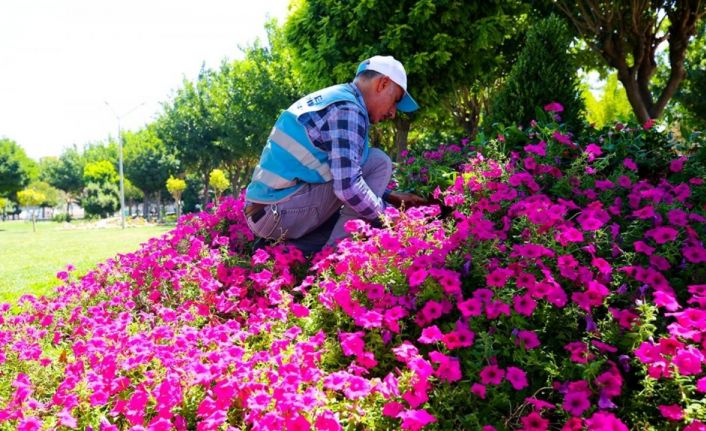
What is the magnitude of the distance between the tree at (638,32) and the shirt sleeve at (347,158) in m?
7.91

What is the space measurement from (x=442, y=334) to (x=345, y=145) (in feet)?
4.79

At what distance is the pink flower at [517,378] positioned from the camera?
1699mm

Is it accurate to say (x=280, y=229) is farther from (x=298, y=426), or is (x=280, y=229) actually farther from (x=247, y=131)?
(x=247, y=131)

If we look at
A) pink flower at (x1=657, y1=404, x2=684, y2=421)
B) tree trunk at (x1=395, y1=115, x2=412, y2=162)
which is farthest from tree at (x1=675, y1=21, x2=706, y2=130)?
pink flower at (x1=657, y1=404, x2=684, y2=421)

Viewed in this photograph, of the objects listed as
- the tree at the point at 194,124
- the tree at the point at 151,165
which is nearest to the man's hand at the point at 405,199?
the tree at the point at 194,124

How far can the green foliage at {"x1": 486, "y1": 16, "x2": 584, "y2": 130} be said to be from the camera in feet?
15.5

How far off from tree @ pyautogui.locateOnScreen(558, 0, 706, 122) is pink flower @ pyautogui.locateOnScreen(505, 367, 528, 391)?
29.9 feet

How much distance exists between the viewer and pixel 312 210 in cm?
347

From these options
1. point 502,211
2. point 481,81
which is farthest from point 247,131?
point 502,211

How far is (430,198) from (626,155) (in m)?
1.46

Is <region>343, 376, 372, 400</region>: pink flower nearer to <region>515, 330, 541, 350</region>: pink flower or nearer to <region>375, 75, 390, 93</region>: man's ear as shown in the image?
<region>515, 330, 541, 350</region>: pink flower

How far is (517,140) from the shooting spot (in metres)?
4.11

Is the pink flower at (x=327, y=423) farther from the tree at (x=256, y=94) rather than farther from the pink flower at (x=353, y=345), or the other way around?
the tree at (x=256, y=94)

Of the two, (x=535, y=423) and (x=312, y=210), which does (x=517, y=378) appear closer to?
(x=535, y=423)
